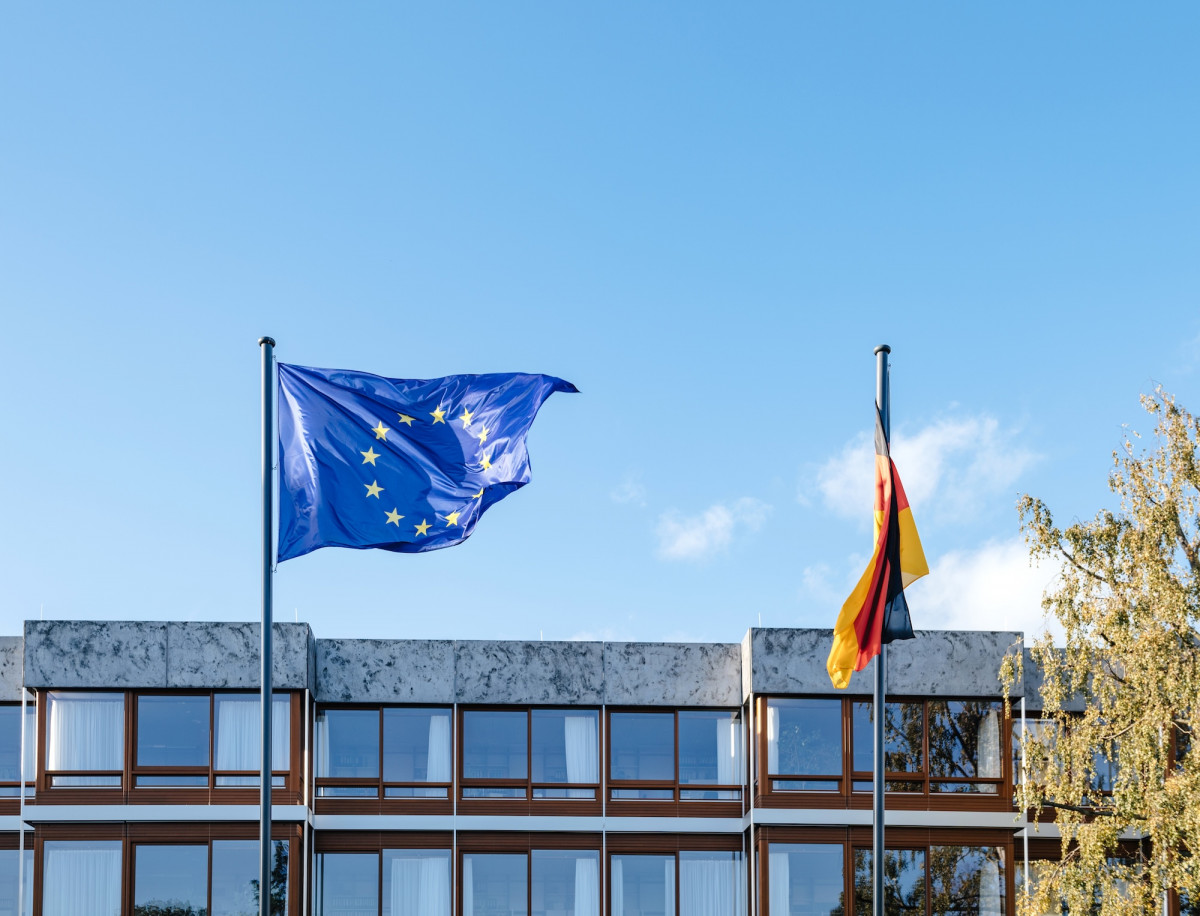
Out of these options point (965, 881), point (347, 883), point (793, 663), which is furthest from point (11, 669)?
point (965, 881)

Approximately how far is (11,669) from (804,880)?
1472 centimetres

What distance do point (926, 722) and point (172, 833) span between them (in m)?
13.6

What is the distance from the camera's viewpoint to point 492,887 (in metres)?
28.6

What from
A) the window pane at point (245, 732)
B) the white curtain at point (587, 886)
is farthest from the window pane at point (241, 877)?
the white curtain at point (587, 886)

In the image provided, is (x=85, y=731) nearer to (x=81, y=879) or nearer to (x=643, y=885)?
(x=81, y=879)

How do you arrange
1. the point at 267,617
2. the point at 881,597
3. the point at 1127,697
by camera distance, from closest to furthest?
the point at 267,617, the point at 881,597, the point at 1127,697

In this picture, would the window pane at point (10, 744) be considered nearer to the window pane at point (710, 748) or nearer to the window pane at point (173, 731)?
the window pane at point (173, 731)

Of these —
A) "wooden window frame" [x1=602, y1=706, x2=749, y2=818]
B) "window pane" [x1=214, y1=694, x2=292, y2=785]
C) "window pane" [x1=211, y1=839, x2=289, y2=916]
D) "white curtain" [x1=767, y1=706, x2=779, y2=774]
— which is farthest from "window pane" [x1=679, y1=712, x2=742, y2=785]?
"window pane" [x1=211, y1=839, x2=289, y2=916]

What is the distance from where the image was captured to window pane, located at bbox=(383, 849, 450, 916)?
2842 centimetres

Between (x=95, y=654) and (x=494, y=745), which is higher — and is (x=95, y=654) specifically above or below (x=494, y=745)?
above

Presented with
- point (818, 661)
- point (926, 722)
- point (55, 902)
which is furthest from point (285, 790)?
point (926, 722)

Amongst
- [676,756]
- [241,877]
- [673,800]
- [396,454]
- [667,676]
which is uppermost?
[396,454]

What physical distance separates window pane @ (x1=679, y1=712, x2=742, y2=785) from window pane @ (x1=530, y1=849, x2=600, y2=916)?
231 cm

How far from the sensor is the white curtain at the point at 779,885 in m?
27.8
